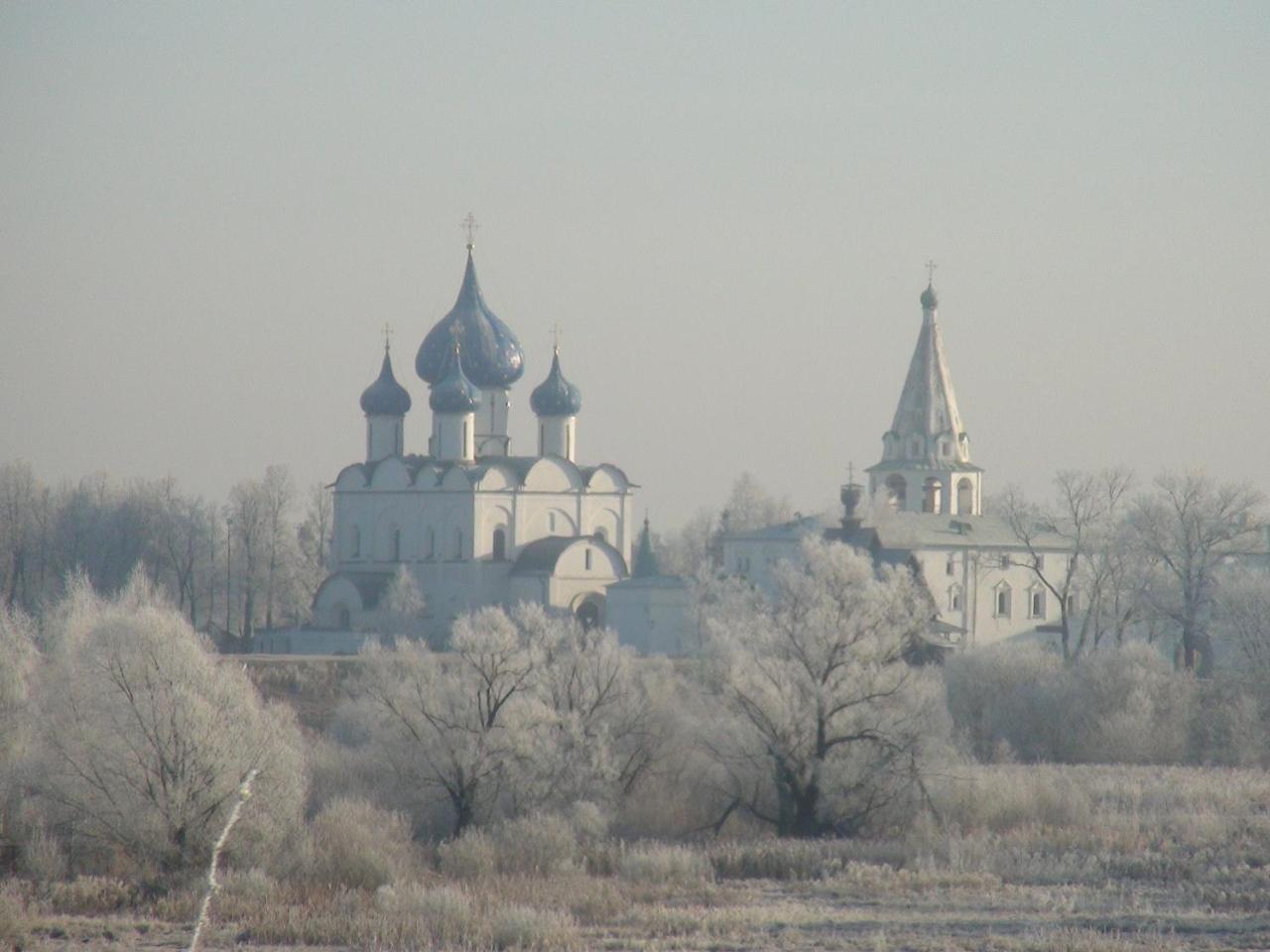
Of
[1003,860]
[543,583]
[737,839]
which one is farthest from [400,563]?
[1003,860]

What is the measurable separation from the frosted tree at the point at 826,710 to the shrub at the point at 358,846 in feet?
13.1

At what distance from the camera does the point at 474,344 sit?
181 feet

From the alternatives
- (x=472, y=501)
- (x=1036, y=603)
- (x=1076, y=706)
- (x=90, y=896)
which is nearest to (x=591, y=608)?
(x=472, y=501)

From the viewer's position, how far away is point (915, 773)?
24.8 metres

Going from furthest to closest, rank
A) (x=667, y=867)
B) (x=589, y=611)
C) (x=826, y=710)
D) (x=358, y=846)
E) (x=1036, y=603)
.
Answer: (x=589, y=611) → (x=1036, y=603) → (x=826, y=710) → (x=358, y=846) → (x=667, y=867)

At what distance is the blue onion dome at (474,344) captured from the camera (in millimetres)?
55125

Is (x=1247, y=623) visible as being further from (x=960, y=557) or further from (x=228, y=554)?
(x=228, y=554)

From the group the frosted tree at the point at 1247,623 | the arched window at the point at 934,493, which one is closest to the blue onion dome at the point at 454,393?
the arched window at the point at 934,493

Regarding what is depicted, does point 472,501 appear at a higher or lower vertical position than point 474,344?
lower

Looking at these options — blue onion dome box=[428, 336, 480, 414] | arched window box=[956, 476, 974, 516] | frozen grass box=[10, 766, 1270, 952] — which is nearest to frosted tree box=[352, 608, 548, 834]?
frozen grass box=[10, 766, 1270, 952]

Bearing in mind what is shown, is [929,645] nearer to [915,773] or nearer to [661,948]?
[915,773]

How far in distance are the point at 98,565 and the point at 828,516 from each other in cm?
1801

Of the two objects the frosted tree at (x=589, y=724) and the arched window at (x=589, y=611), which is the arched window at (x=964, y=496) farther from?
the frosted tree at (x=589, y=724)

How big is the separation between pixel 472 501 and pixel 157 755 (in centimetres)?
3066
